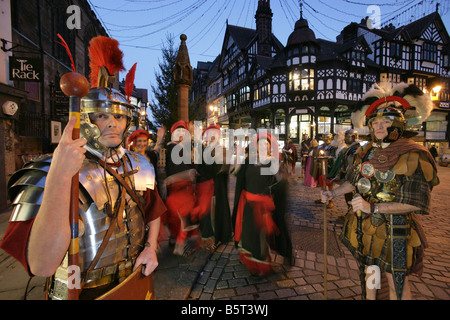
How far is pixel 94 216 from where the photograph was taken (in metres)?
1.40

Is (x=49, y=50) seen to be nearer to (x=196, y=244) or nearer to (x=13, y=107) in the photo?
(x=13, y=107)

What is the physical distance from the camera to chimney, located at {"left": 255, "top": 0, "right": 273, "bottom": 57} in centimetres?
2703

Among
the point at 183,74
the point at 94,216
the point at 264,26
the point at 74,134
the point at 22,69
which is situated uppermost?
the point at 264,26

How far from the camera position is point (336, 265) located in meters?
3.48

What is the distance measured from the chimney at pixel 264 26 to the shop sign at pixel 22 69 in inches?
1034

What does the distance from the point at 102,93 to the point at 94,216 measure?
36.1 inches

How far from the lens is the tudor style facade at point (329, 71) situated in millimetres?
23297

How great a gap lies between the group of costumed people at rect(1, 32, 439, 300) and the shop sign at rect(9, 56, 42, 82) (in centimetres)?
740

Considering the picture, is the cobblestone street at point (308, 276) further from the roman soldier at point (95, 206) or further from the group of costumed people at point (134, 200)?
the roman soldier at point (95, 206)

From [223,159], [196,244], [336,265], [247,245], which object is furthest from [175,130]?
[336,265]

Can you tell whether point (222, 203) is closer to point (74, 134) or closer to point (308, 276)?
point (308, 276)

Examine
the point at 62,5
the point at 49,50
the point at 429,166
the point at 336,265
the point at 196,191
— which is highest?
the point at 62,5

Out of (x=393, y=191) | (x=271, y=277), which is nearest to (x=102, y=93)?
(x=393, y=191)

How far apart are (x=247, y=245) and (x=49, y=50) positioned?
47.9 ft
